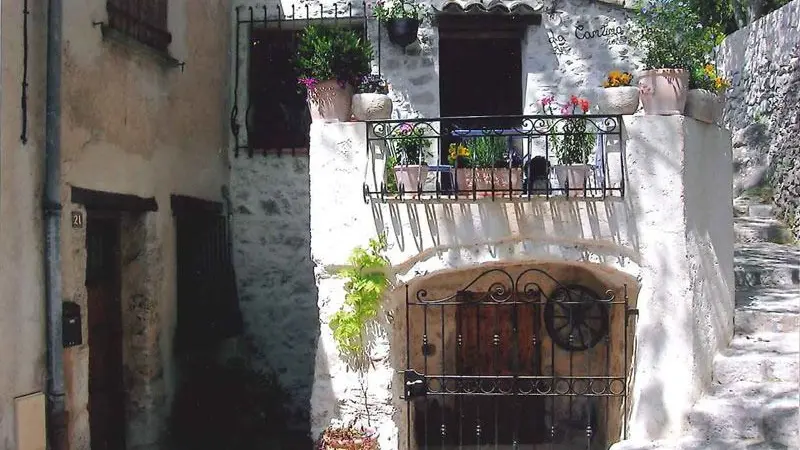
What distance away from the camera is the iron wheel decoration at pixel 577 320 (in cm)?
692

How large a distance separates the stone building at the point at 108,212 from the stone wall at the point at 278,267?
31 centimetres

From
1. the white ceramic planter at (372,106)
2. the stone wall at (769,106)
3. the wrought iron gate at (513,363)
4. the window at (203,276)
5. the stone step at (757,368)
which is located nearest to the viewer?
the stone step at (757,368)

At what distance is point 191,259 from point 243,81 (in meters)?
2.11

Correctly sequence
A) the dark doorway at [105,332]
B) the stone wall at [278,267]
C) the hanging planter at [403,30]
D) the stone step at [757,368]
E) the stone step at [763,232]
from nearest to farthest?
the stone step at [757,368] < the dark doorway at [105,332] < the hanging planter at [403,30] < the stone wall at [278,267] < the stone step at [763,232]

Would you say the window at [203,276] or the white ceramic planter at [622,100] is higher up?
the white ceramic planter at [622,100]

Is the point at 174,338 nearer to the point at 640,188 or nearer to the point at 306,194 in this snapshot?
the point at 306,194

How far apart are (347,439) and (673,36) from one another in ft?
12.5

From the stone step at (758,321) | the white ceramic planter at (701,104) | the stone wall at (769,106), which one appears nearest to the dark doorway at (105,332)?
the white ceramic planter at (701,104)

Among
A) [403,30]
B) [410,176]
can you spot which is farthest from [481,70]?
[410,176]

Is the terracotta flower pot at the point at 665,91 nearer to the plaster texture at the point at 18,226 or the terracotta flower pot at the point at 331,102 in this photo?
the terracotta flower pot at the point at 331,102

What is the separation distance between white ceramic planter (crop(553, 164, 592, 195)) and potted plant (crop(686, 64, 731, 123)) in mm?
877

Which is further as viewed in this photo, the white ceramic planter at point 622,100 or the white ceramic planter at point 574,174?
the white ceramic planter at point 574,174

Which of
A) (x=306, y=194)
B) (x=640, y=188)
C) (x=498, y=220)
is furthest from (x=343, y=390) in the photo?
(x=306, y=194)

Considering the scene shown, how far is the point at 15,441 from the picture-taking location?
5.09 meters
